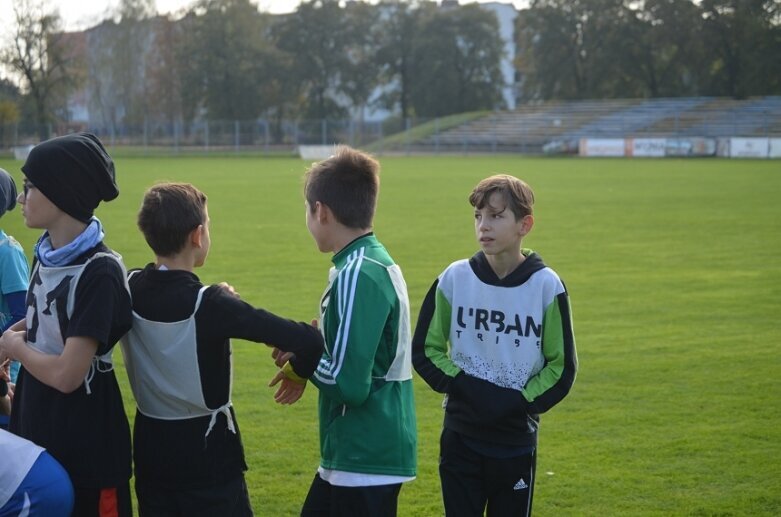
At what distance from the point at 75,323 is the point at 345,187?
3.34 ft

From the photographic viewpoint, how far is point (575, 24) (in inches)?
2945

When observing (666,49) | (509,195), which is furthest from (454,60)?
(509,195)

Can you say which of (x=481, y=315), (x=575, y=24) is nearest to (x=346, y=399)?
(x=481, y=315)

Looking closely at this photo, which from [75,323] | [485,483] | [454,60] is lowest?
[485,483]

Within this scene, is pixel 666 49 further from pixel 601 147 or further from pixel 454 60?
pixel 601 147

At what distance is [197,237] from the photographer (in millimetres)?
3246

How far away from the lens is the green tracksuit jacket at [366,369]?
10.5ft

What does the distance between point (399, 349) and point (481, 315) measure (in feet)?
1.75

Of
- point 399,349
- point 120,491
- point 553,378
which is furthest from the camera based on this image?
point 553,378

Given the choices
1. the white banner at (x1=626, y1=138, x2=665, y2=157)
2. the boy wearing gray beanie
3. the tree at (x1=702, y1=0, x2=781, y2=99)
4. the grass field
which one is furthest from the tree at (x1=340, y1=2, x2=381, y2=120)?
the boy wearing gray beanie

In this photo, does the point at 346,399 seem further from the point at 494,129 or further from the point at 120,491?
the point at 494,129

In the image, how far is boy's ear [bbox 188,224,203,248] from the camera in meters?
3.23

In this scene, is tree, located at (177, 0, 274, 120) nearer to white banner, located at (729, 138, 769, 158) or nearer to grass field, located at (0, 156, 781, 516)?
white banner, located at (729, 138, 769, 158)

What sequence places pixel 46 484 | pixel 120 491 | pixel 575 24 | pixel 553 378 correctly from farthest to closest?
pixel 575 24 → pixel 553 378 → pixel 120 491 → pixel 46 484
